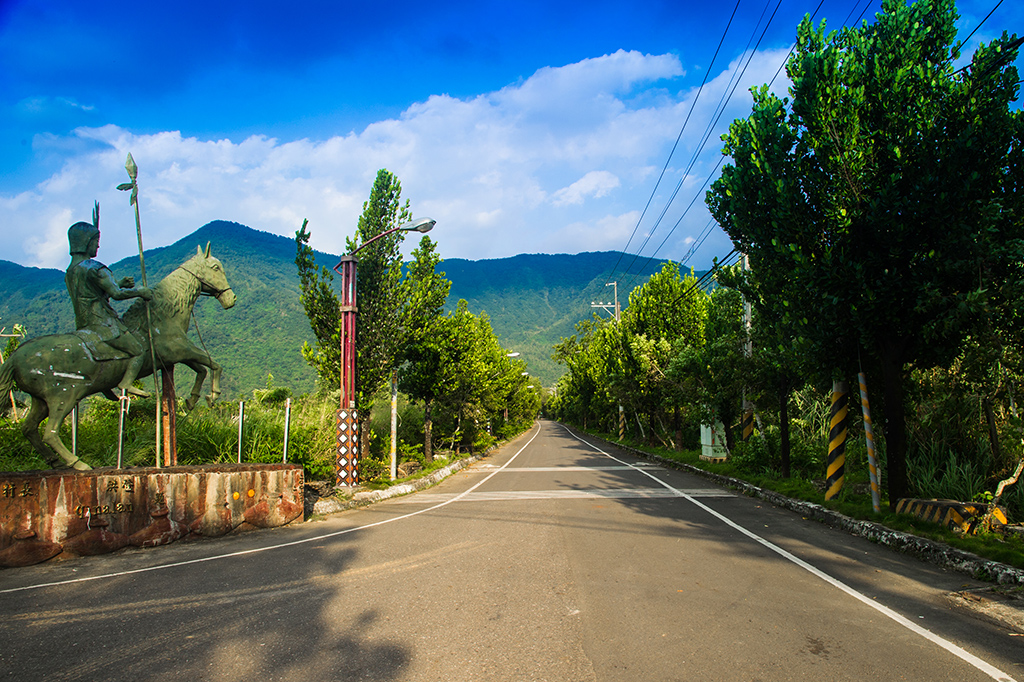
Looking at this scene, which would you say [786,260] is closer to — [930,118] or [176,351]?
[930,118]

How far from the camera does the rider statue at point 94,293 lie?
855 centimetres

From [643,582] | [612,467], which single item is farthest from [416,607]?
[612,467]

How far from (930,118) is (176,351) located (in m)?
12.9

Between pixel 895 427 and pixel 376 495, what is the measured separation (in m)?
10.5

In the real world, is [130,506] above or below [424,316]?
below

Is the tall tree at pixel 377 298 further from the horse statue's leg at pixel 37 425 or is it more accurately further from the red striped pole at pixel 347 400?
the horse statue's leg at pixel 37 425

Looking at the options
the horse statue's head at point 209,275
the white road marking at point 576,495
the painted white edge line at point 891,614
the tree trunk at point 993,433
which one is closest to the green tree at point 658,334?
the white road marking at point 576,495

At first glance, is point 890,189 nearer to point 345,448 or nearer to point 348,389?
point 348,389

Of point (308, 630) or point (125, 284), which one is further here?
point (125, 284)

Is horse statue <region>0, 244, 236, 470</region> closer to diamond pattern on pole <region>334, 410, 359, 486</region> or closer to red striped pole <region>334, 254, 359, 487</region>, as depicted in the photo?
diamond pattern on pole <region>334, 410, 359, 486</region>

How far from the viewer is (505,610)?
4.90m

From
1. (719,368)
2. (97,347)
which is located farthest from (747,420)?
(97,347)

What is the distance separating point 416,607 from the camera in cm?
500

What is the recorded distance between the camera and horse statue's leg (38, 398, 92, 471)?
25.9 ft
